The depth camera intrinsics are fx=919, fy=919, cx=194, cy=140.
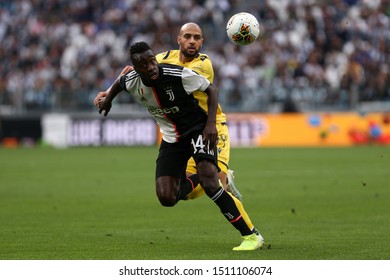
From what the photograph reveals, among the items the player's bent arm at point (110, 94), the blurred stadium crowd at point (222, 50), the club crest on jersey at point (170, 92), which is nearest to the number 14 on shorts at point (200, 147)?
the club crest on jersey at point (170, 92)

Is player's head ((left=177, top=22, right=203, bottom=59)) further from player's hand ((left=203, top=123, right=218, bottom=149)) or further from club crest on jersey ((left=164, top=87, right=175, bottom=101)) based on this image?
player's hand ((left=203, top=123, right=218, bottom=149))

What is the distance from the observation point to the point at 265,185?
58.7 feet

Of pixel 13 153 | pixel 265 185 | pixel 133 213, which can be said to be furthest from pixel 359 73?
pixel 133 213

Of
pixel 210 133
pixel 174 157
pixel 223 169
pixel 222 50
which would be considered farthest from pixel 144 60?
pixel 222 50

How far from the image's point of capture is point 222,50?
107 ft

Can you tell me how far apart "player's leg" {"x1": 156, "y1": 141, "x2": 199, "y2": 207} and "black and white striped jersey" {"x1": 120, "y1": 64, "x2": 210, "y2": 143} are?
11 centimetres

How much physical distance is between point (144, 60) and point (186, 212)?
5047 millimetres

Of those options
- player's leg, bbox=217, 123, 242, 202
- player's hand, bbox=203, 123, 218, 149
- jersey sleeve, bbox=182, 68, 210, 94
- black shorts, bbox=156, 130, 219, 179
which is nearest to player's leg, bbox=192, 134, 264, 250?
player's hand, bbox=203, 123, 218, 149

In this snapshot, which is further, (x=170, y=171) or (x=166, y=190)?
(x=170, y=171)

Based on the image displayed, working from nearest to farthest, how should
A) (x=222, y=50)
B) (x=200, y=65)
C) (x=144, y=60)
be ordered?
(x=144, y=60)
(x=200, y=65)
(x=222, y=50)

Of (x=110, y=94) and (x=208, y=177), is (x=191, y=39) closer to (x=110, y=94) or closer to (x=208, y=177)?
(x=110, y=94)

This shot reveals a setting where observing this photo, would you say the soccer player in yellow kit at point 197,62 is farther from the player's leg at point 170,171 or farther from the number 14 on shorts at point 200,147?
the number 14 on shorts at point 200,147

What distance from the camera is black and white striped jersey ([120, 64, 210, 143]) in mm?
9188
